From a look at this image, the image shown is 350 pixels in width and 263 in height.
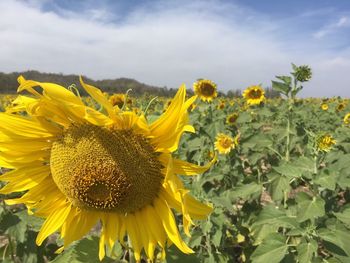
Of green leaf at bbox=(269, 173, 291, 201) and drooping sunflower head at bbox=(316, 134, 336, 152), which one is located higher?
drooping sunflower head at bbox=(316, 134, 336, 152)

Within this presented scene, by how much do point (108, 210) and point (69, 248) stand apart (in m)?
0.30

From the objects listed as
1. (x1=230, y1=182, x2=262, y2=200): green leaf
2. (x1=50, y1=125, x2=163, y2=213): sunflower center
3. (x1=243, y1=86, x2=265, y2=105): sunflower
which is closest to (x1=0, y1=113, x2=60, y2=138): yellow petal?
(x1=50, y1=125, x2=163, y2=213): sunflower center

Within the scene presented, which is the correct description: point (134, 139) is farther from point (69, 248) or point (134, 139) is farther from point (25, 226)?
point (25, 226)

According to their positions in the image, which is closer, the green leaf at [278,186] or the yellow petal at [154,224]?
the yellow petal at [154,224]

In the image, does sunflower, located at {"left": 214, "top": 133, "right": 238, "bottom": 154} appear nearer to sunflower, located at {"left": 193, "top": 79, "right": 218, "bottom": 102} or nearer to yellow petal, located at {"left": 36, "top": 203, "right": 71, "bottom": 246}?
sunflower, located at {"left": 193, "top": 79, "right": 218, "bottom": 102}

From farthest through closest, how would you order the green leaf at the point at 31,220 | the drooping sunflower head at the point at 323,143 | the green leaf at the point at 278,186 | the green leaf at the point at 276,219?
1. the green leaf at the point at 278,186
2. the drooping sunflower head at the point at 323,143
3. the green leaf at the point at 276,219
4. the green leaf at the point at 31,220

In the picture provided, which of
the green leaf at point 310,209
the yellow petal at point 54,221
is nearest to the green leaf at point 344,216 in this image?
the green leaf at point 310,209

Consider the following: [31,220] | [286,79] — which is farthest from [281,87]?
[31,220]

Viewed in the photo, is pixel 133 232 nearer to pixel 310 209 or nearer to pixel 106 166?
pixel 106 166

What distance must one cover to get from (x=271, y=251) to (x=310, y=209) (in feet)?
1.37

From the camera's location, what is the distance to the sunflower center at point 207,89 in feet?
23.9

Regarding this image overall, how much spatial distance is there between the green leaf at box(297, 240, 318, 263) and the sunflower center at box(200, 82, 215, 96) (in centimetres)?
481

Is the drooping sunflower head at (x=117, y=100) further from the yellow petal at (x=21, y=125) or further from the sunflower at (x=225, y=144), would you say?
the yellow petal at (x=21, y=125)

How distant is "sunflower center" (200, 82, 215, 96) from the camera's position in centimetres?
728
